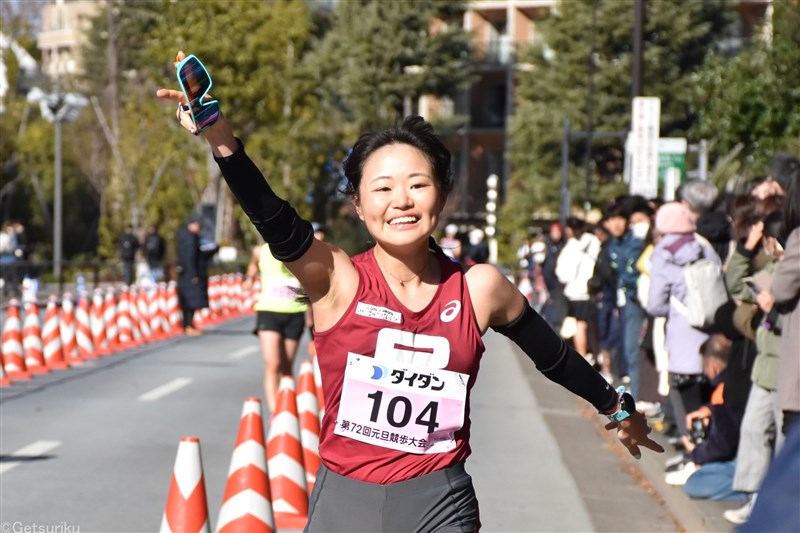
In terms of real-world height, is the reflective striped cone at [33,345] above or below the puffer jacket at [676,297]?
below

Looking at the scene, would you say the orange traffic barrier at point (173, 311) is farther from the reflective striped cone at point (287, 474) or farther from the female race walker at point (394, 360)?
the female race walker at point (394, 360)

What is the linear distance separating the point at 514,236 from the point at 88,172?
1907 cm

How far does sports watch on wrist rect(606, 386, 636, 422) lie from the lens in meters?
4.05

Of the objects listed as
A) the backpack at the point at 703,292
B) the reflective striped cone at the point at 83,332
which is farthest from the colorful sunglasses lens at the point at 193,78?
the reflective striped cone at the point at 83,332

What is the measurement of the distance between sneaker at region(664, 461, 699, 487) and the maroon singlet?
5.78 metres

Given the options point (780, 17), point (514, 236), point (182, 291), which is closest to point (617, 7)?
point (514, 236)

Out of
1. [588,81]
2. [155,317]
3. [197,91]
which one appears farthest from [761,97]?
[588,81]

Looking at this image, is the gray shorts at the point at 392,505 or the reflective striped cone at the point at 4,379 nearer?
the gray shorts at the point at 392,505

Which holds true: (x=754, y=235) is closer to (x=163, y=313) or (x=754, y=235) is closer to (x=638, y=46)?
(x=638, y=46)

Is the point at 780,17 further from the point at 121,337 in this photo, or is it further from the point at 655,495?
the point at 655,495

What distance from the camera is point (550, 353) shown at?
385cm

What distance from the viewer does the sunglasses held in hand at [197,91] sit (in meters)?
3.11

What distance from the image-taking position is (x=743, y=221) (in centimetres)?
816

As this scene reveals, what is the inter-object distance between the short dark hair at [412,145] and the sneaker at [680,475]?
5.77 m
